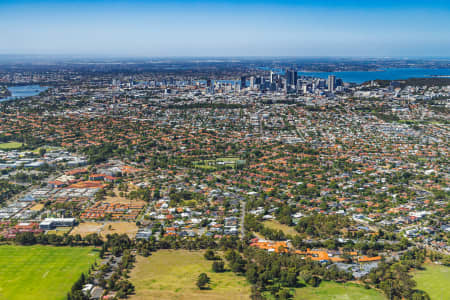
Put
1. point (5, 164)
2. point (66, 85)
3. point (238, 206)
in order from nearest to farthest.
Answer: point (238, 206), point (5, 164), point (66, 85)

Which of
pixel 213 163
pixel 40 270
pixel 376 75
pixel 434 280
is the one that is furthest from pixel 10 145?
pixel 376 75

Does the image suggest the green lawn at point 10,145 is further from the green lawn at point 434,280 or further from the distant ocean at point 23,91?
the green lawn at point 434,280

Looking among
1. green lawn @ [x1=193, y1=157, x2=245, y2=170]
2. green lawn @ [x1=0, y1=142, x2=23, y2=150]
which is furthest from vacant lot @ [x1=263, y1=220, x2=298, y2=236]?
green lawn @ [x1=0, y1=142, x2=23, y2=150]

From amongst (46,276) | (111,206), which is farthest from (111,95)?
(46,276)

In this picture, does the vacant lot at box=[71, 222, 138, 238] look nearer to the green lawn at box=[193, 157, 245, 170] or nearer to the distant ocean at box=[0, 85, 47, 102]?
the green lawn at box=[193, 157, 245, 170]

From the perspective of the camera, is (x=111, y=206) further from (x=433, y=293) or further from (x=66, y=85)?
(x=66, y=85)

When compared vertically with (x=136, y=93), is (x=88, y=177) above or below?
below
